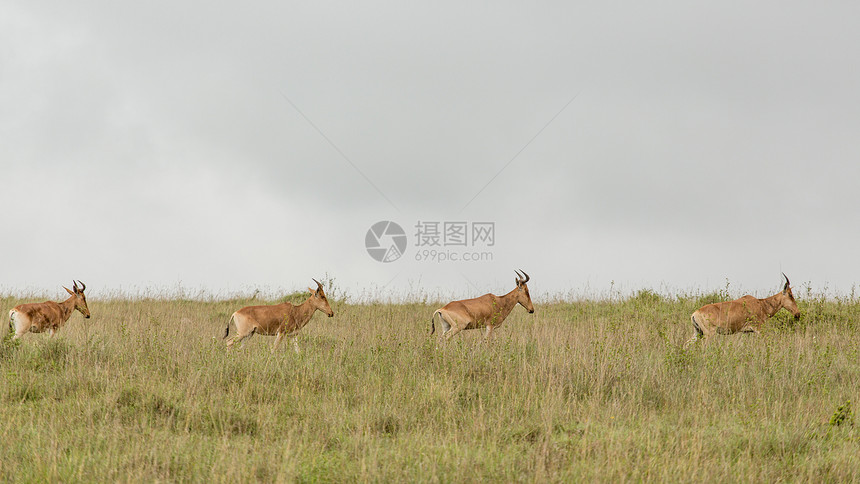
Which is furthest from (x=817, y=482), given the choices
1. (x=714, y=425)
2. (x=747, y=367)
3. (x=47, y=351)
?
(x=47, y=351)

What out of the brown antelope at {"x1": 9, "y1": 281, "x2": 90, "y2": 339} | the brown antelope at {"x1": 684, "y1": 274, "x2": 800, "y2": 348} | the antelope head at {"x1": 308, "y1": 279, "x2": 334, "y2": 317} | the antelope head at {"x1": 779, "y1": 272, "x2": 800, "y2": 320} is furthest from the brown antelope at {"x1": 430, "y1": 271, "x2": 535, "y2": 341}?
the brown antelope at {"x1": 9, "y1": 281, "x2": 90, "y2": 339}

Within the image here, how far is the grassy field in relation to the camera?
597 centimetres

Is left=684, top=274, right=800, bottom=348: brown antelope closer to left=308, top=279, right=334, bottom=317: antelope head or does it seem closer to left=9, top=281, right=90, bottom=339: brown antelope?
left=308, top=279, right=334, bottom=317: antelope head

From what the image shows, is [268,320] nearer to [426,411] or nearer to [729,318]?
[426,411]

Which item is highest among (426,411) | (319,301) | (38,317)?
(319,301)

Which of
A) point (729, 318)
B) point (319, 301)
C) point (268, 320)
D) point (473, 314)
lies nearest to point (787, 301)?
point (729, 318)

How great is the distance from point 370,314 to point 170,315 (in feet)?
17.8

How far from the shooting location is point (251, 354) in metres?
11.0

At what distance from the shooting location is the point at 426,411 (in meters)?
7.87

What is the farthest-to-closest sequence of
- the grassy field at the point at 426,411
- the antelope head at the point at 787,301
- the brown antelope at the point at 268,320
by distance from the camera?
the antelope head at the point at 787,301 < the brown antelope at the point at 268,320 < the grassy field at the point at 426,411

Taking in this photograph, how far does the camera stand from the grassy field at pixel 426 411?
597 cm

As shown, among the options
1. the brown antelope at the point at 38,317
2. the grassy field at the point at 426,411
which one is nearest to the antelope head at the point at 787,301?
the grassy field at the point at 426,411

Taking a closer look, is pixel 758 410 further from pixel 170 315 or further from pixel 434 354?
pixel 170 315

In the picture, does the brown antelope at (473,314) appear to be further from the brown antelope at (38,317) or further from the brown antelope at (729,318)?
the brown antelope at (38,317)
